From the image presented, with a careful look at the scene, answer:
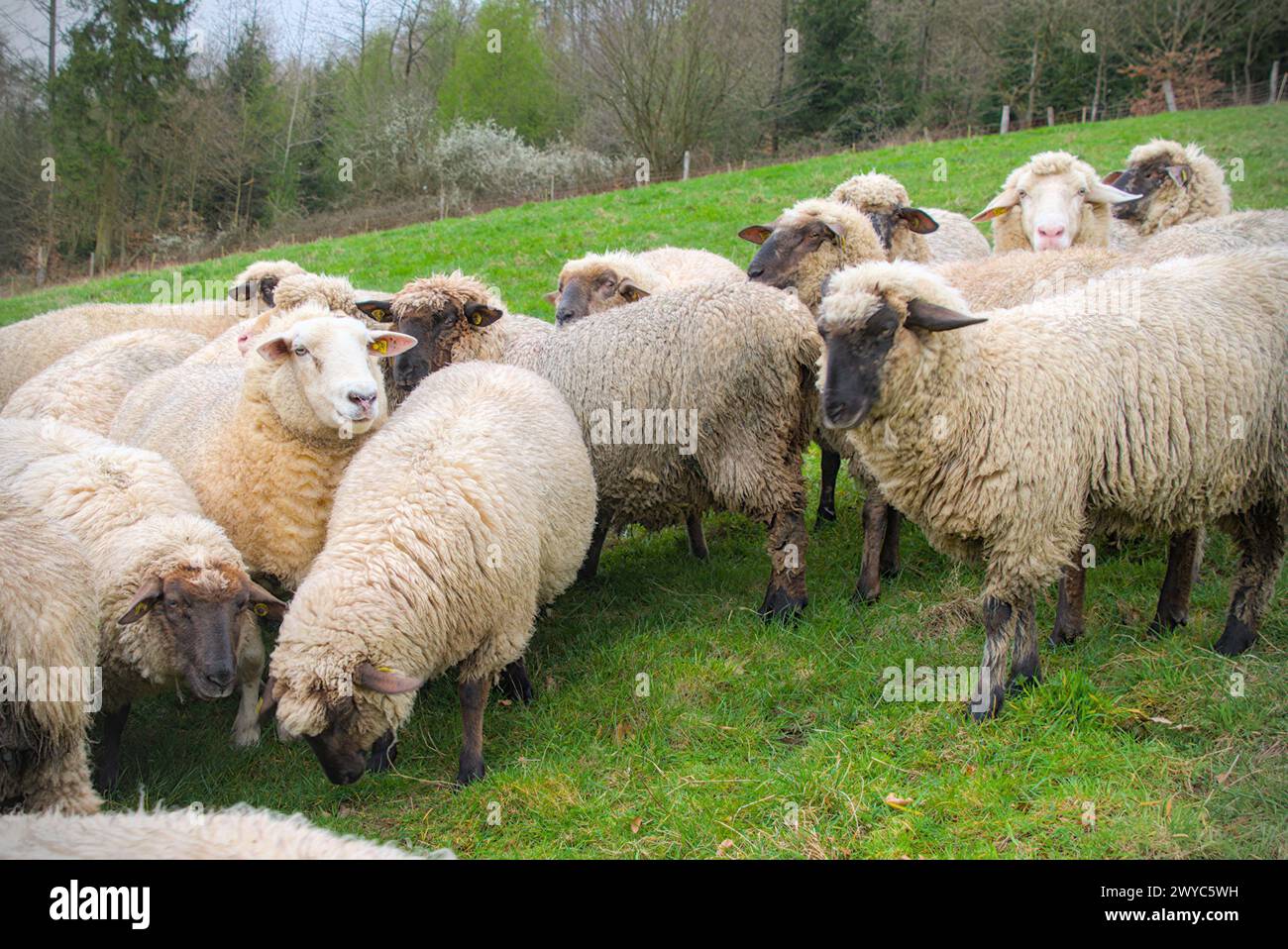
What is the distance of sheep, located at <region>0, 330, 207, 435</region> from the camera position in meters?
6.60

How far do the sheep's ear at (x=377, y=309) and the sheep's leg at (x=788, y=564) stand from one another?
282 centimetres

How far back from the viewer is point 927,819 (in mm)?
3641

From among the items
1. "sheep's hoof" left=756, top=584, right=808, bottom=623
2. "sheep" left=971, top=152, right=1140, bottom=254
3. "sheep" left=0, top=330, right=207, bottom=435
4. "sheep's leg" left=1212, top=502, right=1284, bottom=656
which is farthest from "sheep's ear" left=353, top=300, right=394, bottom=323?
"sheep's leg" left=1212, top=502, right=1284, bottom=656

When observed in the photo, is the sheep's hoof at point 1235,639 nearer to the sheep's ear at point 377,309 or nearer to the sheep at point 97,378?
the sheep's ear at point 377,309

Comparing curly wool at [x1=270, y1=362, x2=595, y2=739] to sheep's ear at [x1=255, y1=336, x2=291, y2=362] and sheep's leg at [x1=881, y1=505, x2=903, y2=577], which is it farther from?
sheep's leg at [x1=881, y1=505, x2=903, y2=577]

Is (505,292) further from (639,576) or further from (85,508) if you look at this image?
(85,508)

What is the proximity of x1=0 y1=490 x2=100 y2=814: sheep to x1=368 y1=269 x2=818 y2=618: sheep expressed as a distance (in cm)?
276

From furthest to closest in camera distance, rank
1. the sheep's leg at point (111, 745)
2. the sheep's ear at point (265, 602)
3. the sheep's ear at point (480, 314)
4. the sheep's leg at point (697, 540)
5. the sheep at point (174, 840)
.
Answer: the sheep's leg at point (697, 540), the sheep's ear at point (480, 314), the sheep's leg at point (111, 745), the sheep's ear at point (265, 602), the sheep at point (174, 840)

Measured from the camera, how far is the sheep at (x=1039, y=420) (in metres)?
4.09

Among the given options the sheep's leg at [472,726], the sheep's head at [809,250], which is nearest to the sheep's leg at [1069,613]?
the sheep's head at [809,250]

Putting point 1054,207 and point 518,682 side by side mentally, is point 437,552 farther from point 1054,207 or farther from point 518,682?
point 1054,207

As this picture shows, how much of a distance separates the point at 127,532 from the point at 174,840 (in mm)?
2456

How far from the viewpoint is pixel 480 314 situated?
6195 mm

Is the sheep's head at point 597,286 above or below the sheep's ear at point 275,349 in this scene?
above
